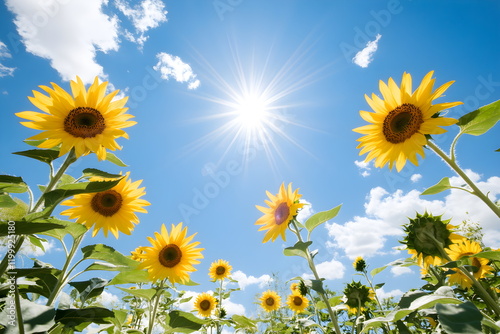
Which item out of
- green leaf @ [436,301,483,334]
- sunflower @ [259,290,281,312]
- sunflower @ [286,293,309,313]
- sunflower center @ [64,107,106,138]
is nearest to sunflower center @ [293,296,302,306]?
sunflower @ [286,293,309,313]

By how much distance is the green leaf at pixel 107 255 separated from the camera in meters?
2.08

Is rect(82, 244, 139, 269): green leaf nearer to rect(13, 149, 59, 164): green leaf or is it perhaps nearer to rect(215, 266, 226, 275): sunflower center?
rect(13, 149, 59, 164): green leaf

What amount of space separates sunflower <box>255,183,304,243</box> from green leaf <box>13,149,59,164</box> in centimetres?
208

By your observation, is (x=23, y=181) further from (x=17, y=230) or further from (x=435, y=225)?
(x=435, y=225)

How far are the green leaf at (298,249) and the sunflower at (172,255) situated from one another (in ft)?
5.58

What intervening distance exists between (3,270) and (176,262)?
8.88 feet

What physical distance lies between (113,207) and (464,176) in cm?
319

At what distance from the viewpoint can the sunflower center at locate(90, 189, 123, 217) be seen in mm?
3150

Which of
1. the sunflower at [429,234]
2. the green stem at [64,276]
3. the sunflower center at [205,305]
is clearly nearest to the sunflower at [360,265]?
the sunflower center at [205,305]

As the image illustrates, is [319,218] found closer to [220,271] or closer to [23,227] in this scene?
[23,227]

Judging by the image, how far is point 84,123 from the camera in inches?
90.0

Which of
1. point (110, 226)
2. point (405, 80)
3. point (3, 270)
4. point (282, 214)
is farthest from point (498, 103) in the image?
point (110, 226)

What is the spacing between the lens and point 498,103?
5.80 feet

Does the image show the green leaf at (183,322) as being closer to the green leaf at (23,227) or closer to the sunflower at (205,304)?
the green leaf at (23,227)
